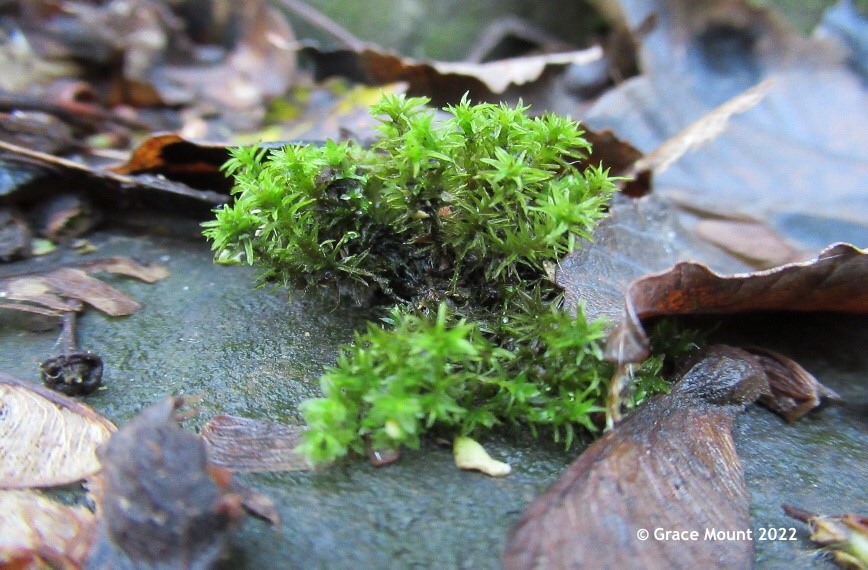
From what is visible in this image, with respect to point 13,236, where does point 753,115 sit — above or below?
above

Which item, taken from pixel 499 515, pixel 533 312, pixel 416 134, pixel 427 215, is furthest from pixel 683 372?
pixel 416 134

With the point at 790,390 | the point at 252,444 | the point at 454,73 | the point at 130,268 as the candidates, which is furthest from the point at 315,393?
the point at 454,73

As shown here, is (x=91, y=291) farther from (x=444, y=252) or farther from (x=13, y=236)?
(x=444, y=252)

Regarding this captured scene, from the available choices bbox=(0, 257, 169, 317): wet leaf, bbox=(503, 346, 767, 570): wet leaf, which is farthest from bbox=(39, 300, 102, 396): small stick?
bbox=(503, 346, 767, 570): wet leaf

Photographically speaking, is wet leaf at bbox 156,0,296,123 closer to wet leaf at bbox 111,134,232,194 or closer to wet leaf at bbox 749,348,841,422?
wet leaf at bbox 111,134,232,194

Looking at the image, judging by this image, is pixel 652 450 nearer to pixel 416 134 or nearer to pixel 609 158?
pixel 416 134
